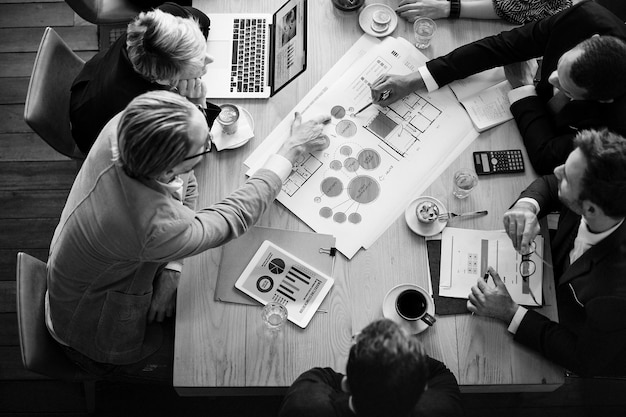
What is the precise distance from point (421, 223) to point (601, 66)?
0.71m

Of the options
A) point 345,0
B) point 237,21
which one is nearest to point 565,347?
point 345,0

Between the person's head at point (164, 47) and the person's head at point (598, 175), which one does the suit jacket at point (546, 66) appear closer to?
the person's head at point (598, 175)

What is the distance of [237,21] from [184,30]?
0.41m

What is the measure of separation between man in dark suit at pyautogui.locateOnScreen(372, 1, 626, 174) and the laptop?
33 centimetres

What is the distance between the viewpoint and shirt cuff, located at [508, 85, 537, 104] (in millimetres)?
1999

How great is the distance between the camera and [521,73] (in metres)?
2.12

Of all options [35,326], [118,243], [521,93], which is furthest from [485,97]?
[35,326]

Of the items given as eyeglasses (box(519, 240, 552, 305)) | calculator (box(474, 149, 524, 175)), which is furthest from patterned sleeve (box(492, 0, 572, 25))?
eyeglasses (box(519, 240, 552, 305))

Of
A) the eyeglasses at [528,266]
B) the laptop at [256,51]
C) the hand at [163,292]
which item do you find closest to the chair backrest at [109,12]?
A: the laptop at [256,51]

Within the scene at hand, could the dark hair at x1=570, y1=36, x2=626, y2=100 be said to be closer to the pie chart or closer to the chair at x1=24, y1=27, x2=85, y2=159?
the pie chart

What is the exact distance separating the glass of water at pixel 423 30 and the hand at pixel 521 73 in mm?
296

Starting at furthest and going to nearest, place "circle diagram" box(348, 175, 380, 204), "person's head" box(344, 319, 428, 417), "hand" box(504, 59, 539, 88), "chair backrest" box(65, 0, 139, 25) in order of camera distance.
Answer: "chair backrest" box(65, 0, 139, 25) → "hand" box(504, 59, 539, 88) → "circle diagram" box(348, 175, 380, 204) → "person's head" box(344, 319, 428, 417)

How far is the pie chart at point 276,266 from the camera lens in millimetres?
1791

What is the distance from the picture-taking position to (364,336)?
1.43 m
